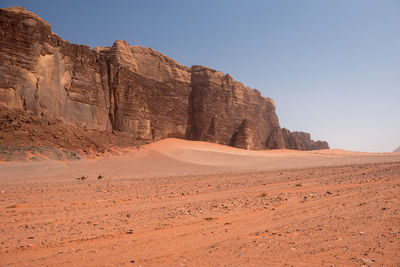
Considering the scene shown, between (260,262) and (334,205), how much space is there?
9.86ft

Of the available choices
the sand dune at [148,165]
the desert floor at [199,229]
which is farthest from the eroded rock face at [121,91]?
the desert floor at [199,229]

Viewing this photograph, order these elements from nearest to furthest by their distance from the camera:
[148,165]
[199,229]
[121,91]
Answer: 1. [199,229]
2. [148,165]
3. [121,91]

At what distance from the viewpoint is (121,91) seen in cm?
2242

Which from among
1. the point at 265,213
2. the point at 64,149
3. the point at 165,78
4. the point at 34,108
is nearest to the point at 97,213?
the point at 265,213

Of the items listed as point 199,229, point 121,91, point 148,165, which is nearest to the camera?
point 199,229

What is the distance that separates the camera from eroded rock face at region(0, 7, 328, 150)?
15492mm

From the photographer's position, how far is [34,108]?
15.6 m

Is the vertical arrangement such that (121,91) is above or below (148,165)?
above

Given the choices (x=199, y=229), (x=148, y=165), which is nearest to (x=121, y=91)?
(x=148, y=165)

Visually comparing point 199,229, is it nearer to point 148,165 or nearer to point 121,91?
point 148,165

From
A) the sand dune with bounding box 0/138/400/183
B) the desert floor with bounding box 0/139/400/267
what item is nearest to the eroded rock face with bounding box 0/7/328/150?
the sand dune with bounding box 0/138/400/183

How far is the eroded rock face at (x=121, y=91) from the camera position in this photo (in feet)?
50.8

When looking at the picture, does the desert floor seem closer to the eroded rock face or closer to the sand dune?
the sand dune

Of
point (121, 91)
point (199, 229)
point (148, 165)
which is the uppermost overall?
point (121, 91)
